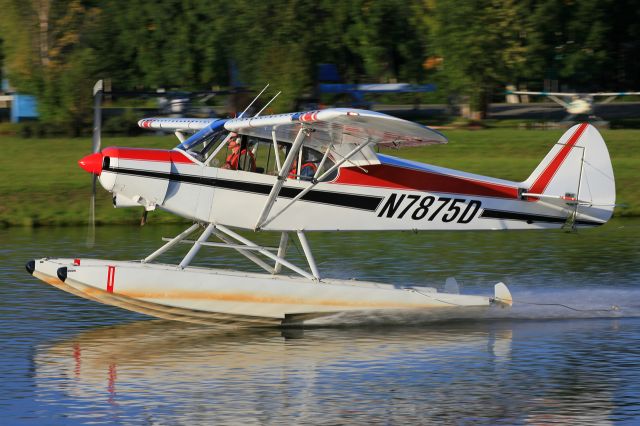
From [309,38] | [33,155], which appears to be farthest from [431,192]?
[309,38]

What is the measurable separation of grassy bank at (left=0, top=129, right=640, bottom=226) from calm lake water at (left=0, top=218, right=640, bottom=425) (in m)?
6.32

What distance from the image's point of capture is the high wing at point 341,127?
10.9 meters

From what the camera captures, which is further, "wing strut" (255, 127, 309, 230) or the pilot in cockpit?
the pilot in cockpit

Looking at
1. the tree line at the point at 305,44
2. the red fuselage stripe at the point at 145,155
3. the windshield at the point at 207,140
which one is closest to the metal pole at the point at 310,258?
the windshield at the point at 207,140

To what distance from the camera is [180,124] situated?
44.7 ft

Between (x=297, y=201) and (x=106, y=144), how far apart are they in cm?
2067

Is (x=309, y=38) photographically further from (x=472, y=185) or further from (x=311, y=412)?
(x=311, y=412)

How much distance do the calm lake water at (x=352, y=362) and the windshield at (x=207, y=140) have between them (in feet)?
6.54

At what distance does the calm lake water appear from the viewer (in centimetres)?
914

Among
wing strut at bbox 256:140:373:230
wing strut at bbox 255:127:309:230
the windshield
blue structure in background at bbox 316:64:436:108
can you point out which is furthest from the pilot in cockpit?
blue structure in background at bbox 316:64:436:108

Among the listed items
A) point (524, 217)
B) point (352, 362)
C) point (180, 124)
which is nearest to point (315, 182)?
point (180, 124)

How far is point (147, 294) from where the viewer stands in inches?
460

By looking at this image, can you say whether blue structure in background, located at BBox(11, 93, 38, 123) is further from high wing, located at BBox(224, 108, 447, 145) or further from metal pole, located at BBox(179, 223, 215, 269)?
high wing, located at BBox(224, 108, 447, 145)

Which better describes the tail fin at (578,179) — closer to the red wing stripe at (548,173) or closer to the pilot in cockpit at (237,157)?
the red wing stripe at (548,173)
